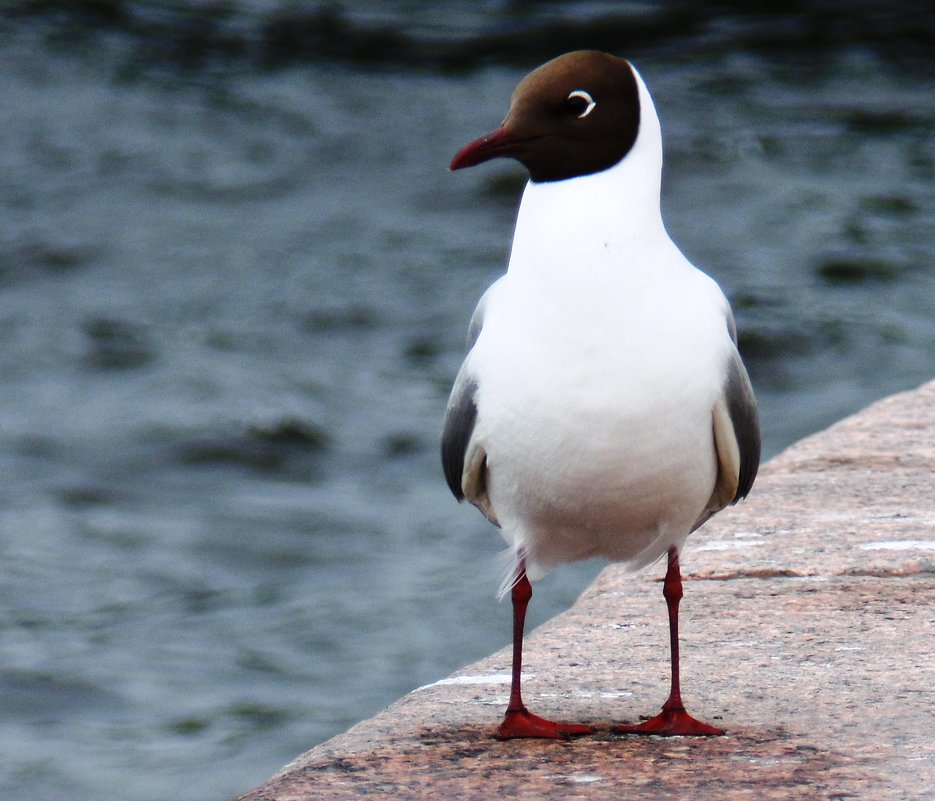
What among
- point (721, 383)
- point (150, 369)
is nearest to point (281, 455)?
point (150, 369)

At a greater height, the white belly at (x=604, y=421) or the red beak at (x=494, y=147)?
the red beak at (x=494, y=147)

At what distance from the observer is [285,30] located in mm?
14758

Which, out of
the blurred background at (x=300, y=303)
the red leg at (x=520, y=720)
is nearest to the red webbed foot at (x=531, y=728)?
the red leg at (x=520, y=720)

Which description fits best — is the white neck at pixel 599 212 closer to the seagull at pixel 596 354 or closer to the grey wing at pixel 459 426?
the seagull at pixel 596 354

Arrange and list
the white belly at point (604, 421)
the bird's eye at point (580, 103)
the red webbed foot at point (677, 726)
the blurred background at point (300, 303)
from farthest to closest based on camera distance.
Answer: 1. the blurred background at point (300, 303)
2. the red webbed foot at point (677, 726)
3. the bird's eye at point (580, 103)
4. the white belly at point (604, 421)

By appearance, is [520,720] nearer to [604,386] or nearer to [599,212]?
[604,386]

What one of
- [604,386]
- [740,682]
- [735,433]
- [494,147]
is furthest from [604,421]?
[740,682]

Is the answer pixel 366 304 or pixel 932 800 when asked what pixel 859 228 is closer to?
pixel 366 304

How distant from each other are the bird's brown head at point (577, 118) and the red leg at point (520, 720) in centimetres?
92

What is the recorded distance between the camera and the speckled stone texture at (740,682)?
134 inches

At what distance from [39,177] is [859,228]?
19.8 ft

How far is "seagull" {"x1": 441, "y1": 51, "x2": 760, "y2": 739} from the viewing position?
331 cm

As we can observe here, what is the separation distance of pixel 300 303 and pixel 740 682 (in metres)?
7.22

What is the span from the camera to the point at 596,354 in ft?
10.8
